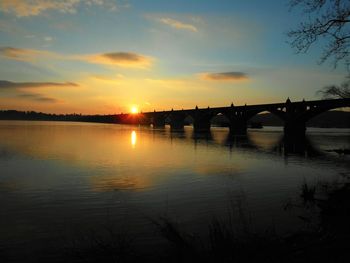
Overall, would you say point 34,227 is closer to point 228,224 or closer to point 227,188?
point 228,224

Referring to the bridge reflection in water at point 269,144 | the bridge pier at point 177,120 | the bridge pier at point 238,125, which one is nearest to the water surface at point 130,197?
the bridge reflection in water at point 269,144

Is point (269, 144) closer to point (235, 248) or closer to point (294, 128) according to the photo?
point (294, 128)

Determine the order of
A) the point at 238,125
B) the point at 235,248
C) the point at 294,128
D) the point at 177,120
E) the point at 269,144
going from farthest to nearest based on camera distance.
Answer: the point at 177,120, the point at 238,125, the point at 294,128, the point at 269,144, the point at 235,248

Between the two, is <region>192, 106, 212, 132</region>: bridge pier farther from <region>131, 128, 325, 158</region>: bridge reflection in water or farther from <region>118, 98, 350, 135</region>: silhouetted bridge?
<region>131, 128, 325, 158</region>: bridge reflection in water

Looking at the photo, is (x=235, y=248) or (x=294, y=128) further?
(x=294, y=128)

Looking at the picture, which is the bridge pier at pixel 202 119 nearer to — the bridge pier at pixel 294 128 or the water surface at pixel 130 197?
the bridge pier at pixel 294 128

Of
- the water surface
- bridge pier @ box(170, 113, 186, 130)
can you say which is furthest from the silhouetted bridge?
the water surface

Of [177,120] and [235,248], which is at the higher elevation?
[177,120]

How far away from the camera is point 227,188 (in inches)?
854

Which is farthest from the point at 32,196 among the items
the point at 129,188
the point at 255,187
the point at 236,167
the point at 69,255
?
the point at 236,167

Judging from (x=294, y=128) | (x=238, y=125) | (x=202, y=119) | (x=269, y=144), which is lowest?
(x=269, y=144)

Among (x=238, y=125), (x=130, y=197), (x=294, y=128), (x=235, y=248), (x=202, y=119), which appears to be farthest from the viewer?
(x=202, y=119)

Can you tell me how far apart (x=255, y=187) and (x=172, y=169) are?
943cm

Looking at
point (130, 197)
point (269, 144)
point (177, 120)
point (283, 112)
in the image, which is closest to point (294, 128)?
point (283, 112)
